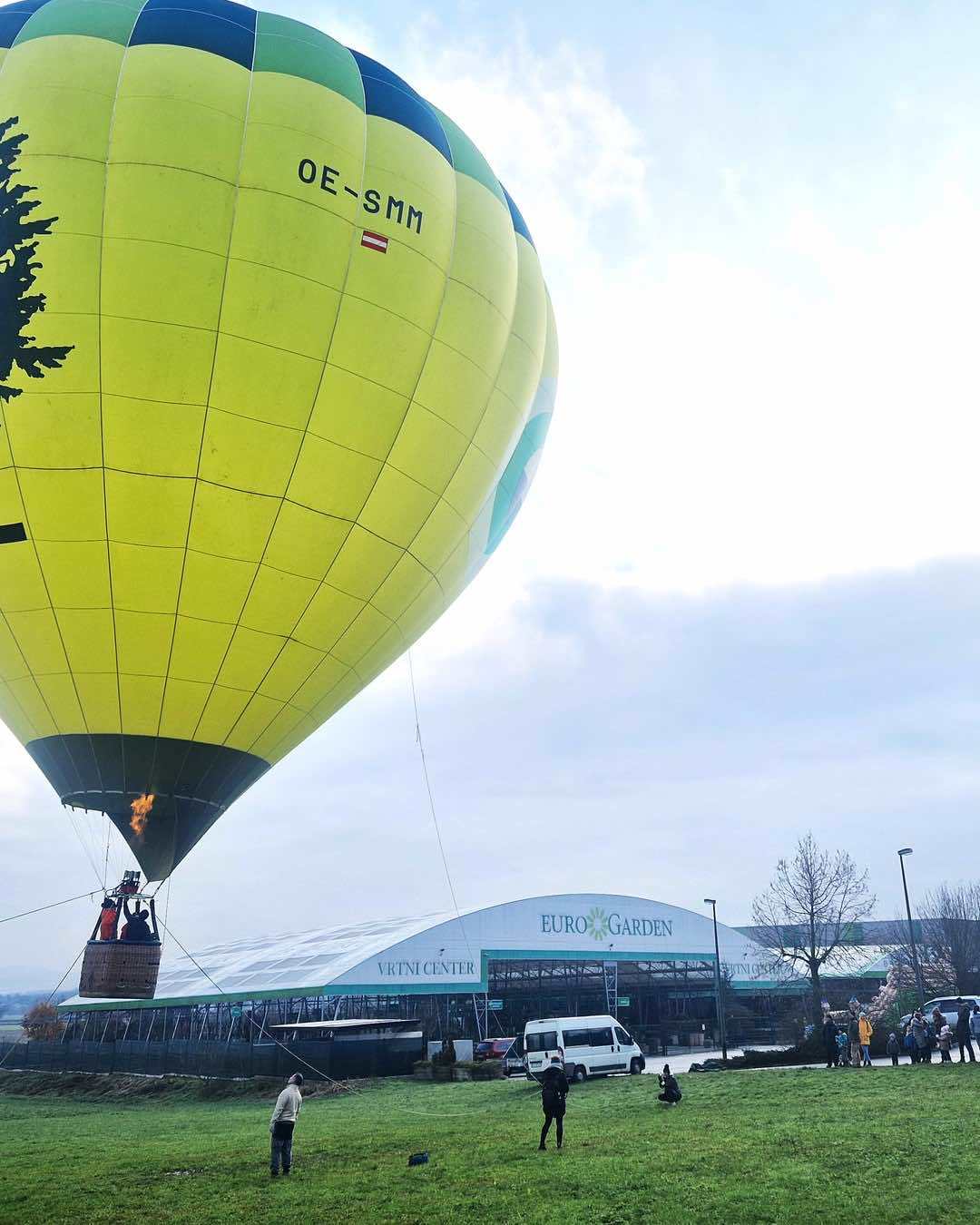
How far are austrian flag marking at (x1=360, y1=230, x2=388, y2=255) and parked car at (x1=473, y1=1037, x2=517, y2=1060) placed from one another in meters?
29.1

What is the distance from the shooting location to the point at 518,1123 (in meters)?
16.9

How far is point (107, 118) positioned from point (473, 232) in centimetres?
548

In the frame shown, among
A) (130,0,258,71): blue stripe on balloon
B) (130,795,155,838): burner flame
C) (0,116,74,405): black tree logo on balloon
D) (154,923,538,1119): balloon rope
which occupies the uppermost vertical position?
(130,0,258,71): blue stripe on balloon

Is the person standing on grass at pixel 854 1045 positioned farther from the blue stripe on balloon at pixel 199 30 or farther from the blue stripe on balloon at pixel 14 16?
the blue stripe on balloon at pixel 14 16

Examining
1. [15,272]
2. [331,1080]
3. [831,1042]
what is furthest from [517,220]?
[331,1080]

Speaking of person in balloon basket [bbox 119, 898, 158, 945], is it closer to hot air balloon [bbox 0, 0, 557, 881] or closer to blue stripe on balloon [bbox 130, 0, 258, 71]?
hot air balloon [bbox 0, 0, 557, 881]

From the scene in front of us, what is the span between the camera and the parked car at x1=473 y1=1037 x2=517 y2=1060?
3453 centimetres

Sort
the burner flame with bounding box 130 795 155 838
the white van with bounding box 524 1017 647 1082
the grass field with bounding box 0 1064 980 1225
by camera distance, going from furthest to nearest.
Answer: the white van with bounding box 524 1017 647 1082
the burner flame with bounding box 130 795 155 838
the grass field with bounding box 0 1064 980 1225

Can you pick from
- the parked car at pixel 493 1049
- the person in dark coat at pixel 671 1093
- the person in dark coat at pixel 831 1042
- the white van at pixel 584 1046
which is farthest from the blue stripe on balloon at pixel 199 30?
the parked car at pixel 493 1049

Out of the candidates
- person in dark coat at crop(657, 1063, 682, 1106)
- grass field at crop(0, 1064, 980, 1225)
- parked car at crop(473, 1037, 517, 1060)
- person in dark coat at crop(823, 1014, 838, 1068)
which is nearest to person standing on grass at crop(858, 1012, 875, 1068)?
person in dark coat at crop(823, 1014, 838, 1068)

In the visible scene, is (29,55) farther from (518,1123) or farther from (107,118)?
(518,1123)

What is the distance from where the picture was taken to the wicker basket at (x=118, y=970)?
44.8ft

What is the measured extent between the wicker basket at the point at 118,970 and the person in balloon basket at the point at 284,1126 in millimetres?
2589

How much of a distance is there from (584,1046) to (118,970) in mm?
16479
